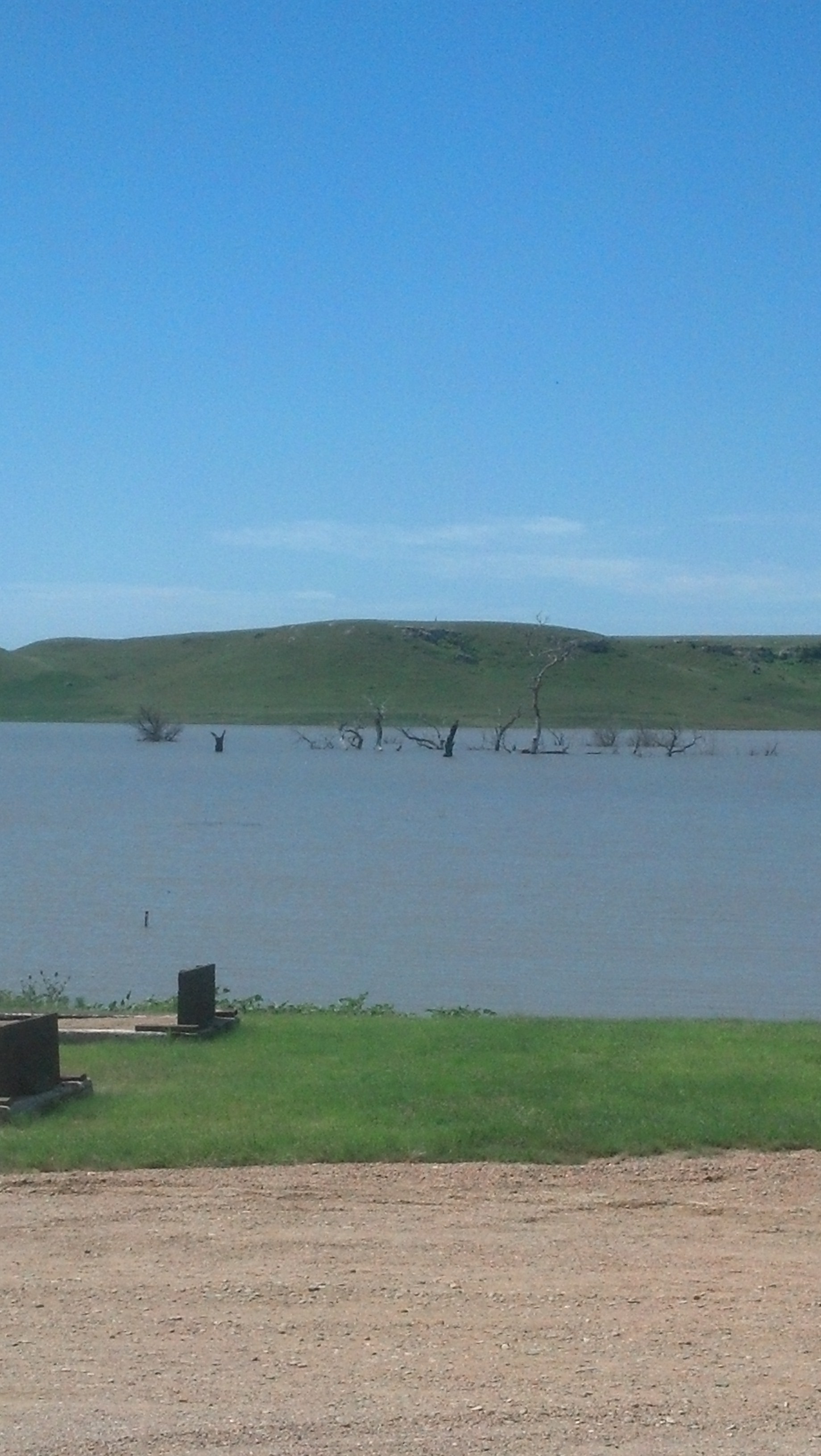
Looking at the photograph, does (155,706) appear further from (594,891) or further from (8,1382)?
(8,1382)

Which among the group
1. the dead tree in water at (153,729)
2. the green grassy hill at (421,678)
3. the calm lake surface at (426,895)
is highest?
the green grassy hill at (421,678)

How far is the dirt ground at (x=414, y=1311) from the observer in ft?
17.0

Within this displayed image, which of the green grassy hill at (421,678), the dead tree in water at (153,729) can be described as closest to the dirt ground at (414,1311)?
the dead tree in water at (153,729)

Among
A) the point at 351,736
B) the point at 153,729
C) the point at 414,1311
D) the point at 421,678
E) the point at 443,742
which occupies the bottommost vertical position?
the point at 414,1311

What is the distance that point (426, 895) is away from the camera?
31.0 meters

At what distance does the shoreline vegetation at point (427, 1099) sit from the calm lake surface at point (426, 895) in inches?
241

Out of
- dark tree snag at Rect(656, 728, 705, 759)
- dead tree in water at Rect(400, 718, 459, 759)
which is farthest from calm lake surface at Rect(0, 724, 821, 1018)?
dark tree snag at Rect(656, 728, 705, 759)

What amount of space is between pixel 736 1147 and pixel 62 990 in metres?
10.5

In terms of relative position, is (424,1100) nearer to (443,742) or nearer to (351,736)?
(443,742)

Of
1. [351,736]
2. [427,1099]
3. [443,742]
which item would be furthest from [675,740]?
[427,1099]

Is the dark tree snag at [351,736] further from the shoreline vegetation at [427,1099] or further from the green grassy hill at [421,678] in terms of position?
the shoreline vegetation at [427,1099]

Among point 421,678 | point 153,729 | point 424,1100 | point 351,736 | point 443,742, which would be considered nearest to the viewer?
point 424,1100

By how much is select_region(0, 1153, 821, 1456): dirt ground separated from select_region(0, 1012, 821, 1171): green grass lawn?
0.99 feet

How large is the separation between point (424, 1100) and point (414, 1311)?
343cm
